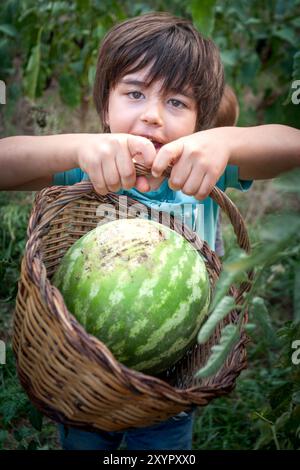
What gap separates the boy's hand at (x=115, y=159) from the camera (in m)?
1.33

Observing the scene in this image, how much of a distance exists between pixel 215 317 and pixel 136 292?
327 mm

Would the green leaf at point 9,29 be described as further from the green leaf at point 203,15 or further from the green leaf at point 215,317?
the green leaf at point 215,317

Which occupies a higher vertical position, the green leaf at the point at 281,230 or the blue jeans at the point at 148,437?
the green leaf at the point at 281,230

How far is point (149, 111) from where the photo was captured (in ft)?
5.24

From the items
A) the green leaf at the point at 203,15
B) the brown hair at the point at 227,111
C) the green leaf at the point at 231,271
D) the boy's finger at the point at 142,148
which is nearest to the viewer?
the green leaf at the point at 231,271

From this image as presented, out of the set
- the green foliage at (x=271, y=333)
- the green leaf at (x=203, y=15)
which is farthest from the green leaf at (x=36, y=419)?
the green leaf at (x=203, y=15)

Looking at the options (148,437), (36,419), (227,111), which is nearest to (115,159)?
(36,419)

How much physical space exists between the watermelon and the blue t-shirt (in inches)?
15.5

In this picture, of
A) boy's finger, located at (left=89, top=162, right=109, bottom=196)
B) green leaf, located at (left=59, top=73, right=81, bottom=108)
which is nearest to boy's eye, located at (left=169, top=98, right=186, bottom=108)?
boy's finger, located at (left=89, top=162, right=109, bottom=196)

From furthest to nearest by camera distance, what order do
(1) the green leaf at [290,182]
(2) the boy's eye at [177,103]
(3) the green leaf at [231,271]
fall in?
(2) the boy's eye at [177,103], (1) the green leaf at [290,182], (3) the green leaf at [231,271]

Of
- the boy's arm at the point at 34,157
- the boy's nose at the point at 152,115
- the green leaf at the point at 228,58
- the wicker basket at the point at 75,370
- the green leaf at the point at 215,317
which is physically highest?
the green leaf at the point at 228,58

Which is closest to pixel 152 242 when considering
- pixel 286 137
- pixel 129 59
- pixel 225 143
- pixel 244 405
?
pixel 225 143

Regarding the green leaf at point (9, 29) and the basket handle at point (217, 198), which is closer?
the basket handle at point (217, 198)

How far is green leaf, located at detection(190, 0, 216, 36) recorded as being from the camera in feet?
6.75
